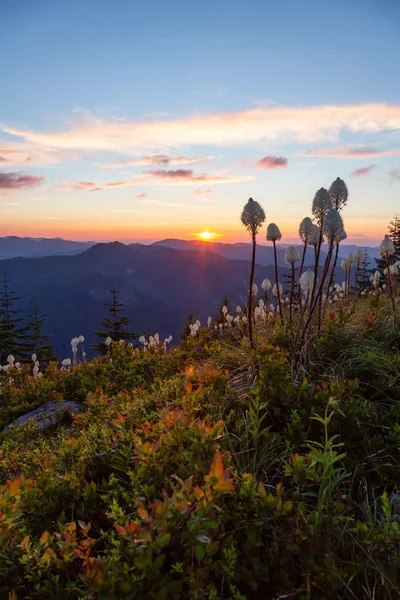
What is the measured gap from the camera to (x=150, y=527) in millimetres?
1692

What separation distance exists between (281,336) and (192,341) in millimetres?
2495

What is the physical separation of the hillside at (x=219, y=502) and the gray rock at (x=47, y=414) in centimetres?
90

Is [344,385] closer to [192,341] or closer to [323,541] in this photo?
[323,541]

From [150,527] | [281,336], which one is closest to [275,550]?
[150,527]

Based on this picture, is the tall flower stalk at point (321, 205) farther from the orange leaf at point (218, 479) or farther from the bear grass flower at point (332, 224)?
the orange leaf at point (218, 479)

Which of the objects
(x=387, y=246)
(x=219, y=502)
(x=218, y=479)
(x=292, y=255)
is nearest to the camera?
(x=218, y=479)

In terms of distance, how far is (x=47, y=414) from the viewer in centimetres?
584

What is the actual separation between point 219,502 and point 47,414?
4426 mm

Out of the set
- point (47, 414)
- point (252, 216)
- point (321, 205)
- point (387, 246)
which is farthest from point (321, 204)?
point (47, 414)

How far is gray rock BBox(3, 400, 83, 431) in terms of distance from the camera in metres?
5.46

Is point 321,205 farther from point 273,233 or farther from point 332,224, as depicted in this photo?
point 273,233

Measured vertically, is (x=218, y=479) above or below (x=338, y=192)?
below

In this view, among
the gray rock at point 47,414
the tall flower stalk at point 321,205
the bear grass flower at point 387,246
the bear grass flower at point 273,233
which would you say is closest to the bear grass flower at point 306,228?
the bear grass flower at point 273,233

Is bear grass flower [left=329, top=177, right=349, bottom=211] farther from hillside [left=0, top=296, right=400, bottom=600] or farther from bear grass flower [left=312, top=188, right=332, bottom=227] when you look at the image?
hillside [left=0, top=296, right=400, bottom=600]
